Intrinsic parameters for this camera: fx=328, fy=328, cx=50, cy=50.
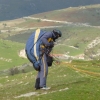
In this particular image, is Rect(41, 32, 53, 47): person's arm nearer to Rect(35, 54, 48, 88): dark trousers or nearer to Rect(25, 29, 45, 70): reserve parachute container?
Rect(25, 29, 45, 70): reserve parachute container

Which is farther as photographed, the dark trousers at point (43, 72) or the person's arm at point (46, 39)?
the dark trousers at point (43, 72)

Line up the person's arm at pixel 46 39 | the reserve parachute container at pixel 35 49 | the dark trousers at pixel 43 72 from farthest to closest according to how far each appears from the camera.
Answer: the dark trousers at pixel 43 72 → the reserve parachute container at pixel 35 49 → the person's arm at pixel 46 39

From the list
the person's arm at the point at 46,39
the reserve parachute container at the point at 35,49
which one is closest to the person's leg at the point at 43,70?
the reserve parachute container at the point at 35,49

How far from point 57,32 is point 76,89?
3.74m

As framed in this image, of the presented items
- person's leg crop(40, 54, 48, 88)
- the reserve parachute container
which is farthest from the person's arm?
person's leg crop(40, 54, 48, 88)

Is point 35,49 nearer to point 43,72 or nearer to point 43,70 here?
point 43,70

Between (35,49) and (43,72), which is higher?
(35,49)

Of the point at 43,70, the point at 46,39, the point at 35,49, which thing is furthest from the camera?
the point at 43,70

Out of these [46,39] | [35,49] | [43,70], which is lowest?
[43,70]

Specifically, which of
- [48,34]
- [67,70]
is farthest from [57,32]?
[67,70]

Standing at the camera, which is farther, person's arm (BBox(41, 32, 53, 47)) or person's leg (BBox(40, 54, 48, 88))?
person's leg (BBox(40, 54, 48, 88))

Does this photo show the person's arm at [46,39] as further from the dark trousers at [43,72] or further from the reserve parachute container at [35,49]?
the dark trousers at [43,72]

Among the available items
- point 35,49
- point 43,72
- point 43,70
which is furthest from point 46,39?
point 43,72

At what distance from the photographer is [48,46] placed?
2050cm
